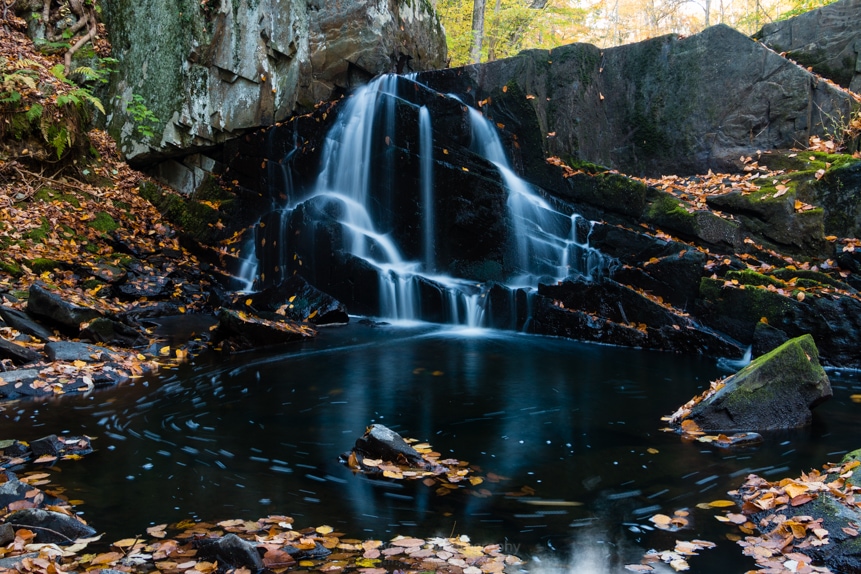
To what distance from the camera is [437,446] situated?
17.9 feet

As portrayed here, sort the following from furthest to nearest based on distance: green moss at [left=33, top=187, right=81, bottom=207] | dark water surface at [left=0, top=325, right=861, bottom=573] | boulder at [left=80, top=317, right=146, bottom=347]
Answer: green moss at [left=33, top=187, right=81, bottom=207], boulder at [left=80, top=317, right=146, bottom=347], dark water surface at [left=0, top=325, right=861, bottom=573]

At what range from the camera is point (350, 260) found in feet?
39.9

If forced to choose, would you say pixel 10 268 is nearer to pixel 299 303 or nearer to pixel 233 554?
pixel 299 303

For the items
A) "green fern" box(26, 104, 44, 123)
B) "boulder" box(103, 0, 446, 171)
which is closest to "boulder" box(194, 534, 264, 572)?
"green fern" box(26, 104, 44, 123)

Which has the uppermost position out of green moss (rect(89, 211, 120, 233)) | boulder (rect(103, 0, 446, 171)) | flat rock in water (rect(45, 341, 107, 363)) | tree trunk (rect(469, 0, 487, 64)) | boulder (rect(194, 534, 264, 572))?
tree trunk (rect(469, 0, 487, 64))

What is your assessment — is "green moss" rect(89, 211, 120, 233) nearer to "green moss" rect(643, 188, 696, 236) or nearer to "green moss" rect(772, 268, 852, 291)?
"green moss" rect(643, 188, 696, 236)

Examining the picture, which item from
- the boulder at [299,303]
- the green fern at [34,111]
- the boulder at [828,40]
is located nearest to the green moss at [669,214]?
the boulder at [828,40]

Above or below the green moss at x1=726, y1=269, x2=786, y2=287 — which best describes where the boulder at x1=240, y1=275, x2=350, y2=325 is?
below

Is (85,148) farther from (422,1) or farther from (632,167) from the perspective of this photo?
(632,167)

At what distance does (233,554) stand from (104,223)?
1061 cm

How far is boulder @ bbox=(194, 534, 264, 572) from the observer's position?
3.17m

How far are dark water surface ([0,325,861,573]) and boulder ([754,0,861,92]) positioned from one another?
23.4ft

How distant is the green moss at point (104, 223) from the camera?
11.9 meters

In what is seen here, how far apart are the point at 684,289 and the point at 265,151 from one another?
891 cm
